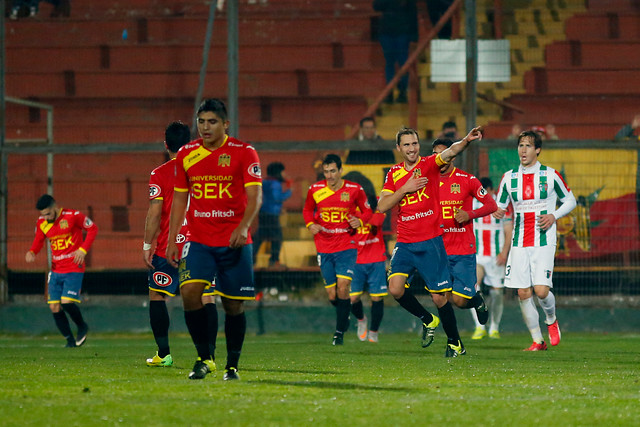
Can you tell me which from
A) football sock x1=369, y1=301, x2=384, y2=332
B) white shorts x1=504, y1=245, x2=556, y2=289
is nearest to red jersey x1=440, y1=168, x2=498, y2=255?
white shorts x1=504, y1=245, x2=556, y2=289

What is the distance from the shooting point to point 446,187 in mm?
12219

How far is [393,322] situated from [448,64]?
370cm

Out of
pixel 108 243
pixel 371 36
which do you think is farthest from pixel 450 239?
pixel 371 36

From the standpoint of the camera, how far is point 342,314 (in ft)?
44.0

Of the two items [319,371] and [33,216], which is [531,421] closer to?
[319,371]

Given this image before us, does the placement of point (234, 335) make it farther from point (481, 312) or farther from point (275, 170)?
point (275, 170)

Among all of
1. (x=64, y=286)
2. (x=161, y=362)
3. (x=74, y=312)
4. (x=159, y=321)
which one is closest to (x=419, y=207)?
(x=159, y=321)

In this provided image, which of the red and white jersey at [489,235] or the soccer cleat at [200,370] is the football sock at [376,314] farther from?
the soccer cleat at [200,370]

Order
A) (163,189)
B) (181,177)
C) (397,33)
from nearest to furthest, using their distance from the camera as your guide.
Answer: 1. (181,177)
2. (163,189)
3. (397,33)

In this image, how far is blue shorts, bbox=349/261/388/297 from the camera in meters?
14.2

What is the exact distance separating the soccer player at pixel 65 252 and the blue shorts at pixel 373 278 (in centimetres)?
333

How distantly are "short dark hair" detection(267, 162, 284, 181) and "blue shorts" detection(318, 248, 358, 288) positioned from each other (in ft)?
6.98

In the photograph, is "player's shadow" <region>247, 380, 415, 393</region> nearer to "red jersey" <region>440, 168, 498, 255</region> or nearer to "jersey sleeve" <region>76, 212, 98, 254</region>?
"red jersey" <region>440, 168, 498, 255</region>

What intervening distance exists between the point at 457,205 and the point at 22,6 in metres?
11.1
